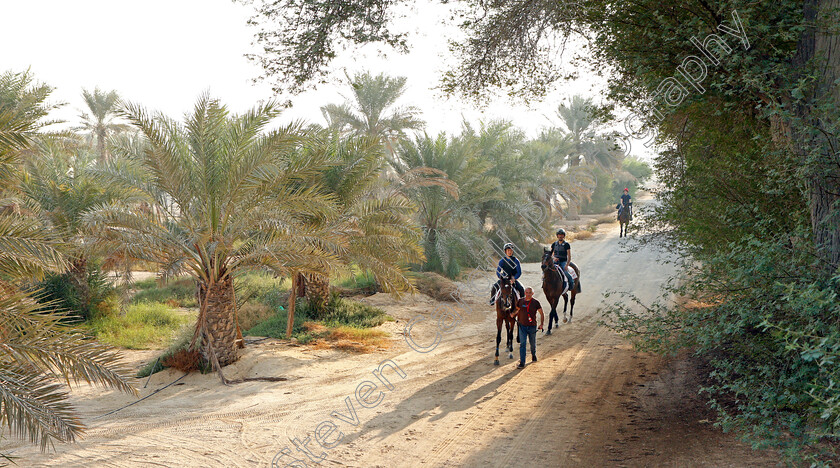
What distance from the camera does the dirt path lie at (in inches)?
251

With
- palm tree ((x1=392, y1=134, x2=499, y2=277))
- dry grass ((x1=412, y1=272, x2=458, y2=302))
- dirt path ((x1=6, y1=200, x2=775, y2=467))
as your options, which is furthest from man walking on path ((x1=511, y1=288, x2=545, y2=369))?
palm tree ((x1=392, y1=134, x2=499, y2=277))

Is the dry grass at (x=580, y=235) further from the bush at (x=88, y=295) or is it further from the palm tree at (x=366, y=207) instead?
the bush at (x=88, y=295)

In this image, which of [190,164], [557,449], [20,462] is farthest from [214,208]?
[557,449]

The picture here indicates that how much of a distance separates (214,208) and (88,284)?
800 centimetres

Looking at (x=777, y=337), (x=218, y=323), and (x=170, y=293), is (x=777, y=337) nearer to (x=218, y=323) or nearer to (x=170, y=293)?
(x=218, y=323)

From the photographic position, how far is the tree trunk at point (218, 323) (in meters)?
10.4

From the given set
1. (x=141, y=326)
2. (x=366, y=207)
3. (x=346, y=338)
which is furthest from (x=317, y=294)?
(x=141, y=326)

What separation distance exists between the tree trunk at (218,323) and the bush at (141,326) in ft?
8.94

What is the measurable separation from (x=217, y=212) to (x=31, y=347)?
5.71 m

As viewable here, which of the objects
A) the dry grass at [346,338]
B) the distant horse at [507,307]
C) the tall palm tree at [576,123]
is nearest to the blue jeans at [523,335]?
the distant horse at [507,307]

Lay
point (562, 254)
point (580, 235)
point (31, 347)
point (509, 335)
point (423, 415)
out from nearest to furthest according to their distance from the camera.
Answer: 1. point (31, 347)
2. point (423, 415)
3. point (509, 335)
4. point (562, 254)
5. point (580, 235)

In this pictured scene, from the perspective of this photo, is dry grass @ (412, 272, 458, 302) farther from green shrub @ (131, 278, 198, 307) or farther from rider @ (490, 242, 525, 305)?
green shrub @ (131, 278, 198, 307)

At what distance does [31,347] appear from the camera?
4.78m

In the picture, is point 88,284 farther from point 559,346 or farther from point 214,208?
point 559,346
